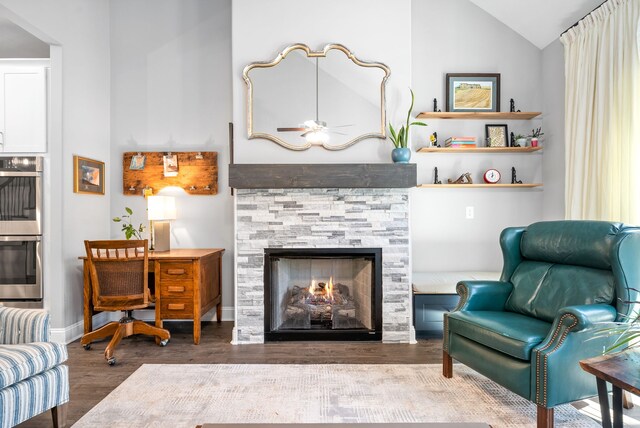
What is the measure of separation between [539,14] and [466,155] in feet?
4.75

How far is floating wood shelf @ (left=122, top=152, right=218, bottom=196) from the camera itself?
4047mm

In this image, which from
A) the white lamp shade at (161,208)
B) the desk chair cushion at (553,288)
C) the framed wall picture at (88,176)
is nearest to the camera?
the desk chair cushion at (553,288)

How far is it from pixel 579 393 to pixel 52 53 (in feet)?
14.9

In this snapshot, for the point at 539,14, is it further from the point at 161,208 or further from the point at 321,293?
the point at 161,208

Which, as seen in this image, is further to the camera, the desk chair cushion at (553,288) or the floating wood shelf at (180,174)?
the floating wood shelf at (180,174)

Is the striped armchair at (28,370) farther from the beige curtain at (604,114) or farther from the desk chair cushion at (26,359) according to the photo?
the beige curtain at (604,114)

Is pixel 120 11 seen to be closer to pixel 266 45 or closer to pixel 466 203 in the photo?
pixel 266 45

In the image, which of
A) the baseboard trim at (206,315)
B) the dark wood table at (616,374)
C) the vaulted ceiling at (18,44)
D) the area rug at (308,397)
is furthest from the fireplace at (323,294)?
the vaulted ceiling at (18,44)

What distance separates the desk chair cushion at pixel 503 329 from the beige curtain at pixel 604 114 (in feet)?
4.06

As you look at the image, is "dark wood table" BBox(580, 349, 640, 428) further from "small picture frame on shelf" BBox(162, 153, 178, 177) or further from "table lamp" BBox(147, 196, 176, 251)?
"small picture frame on shelf" BBox(162, 153, 178, 177)

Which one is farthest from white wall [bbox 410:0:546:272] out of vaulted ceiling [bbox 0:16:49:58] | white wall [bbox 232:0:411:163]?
vaulted ceiling [bbox 0:16:49:58]

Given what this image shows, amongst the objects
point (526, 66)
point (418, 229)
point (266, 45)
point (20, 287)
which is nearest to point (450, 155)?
point (418, 229)

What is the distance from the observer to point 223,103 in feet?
13.4

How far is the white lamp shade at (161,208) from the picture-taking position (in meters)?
3.62
